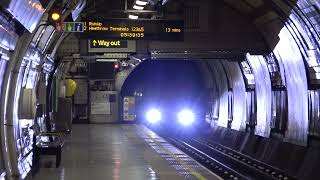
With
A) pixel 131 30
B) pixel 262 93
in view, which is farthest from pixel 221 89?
pixel 131 30

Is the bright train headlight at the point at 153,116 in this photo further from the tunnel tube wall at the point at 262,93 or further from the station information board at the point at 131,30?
Answer: the station information board at the point at 131,30

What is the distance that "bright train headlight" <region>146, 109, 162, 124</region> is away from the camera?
123 feet

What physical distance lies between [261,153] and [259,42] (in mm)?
3554

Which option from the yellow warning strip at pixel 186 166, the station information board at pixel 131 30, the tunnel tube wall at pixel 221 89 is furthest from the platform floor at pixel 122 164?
the tunnel tube wall at pixel 221 89

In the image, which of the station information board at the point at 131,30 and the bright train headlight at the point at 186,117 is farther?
the bright train headlight at the point at 186,117

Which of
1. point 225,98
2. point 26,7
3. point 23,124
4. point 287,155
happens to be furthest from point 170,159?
point 225,98

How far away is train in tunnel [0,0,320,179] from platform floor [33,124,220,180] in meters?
0.93

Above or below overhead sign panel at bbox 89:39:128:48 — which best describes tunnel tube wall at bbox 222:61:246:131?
below

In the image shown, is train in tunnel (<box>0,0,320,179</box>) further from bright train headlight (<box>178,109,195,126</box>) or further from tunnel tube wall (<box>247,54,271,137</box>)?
bright train headlight (<box>178,109,195,126</box>)

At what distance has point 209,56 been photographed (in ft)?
61.3

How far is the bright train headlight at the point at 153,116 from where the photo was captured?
37.5 m

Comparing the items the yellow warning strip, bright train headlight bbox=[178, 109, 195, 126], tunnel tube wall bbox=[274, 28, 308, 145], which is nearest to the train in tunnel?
tunnel tube wall bbox=[274, 28, 308, 145]

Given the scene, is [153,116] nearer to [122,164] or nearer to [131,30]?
[131,30]

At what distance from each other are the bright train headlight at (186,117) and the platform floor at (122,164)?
11276 millimetres
